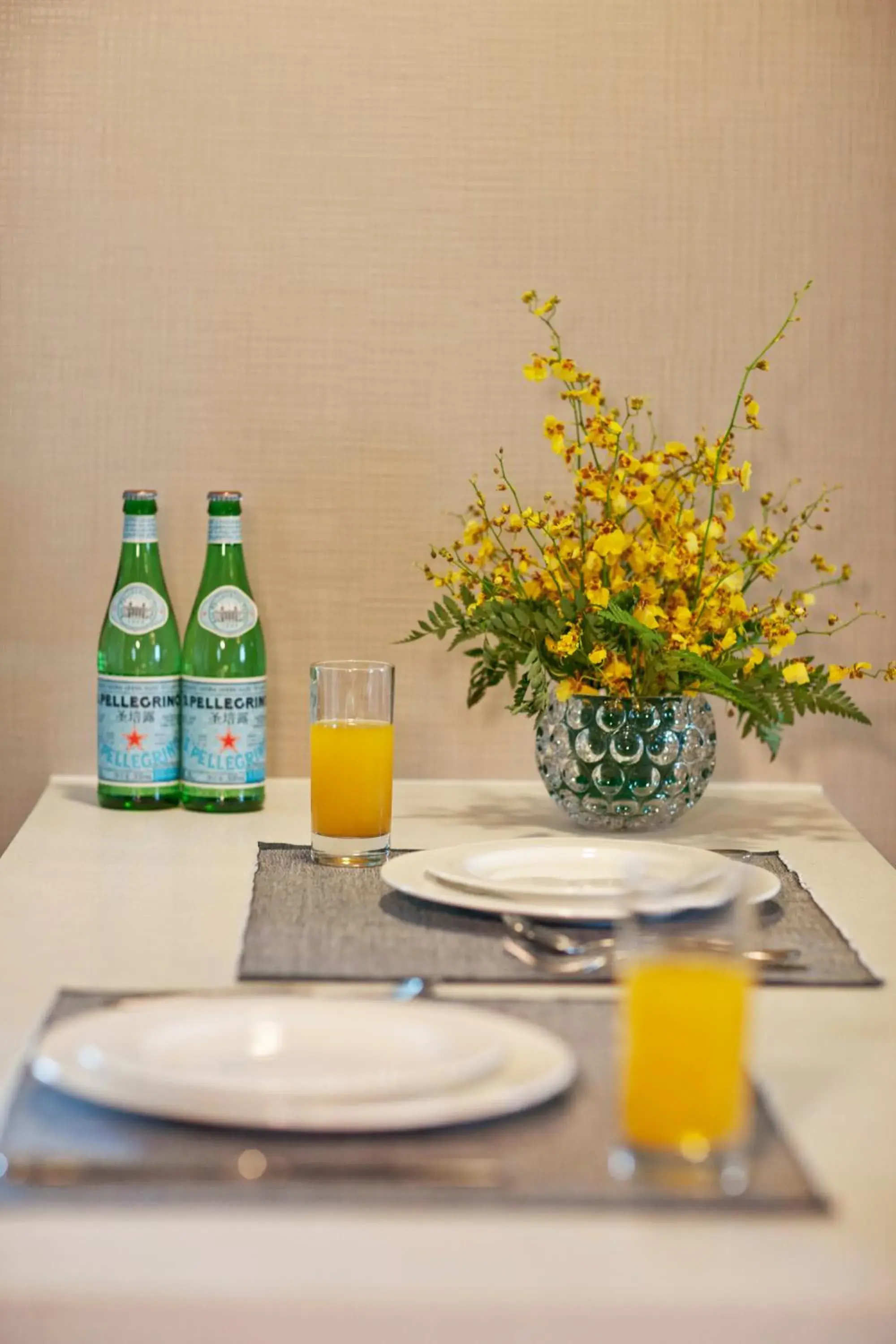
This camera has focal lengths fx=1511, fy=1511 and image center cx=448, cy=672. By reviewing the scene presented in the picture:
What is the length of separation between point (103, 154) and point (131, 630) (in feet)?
1.69

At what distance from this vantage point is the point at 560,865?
1.11 m

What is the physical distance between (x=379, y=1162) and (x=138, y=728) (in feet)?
2.79

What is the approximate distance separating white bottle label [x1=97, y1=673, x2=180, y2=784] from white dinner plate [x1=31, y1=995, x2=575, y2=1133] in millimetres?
644

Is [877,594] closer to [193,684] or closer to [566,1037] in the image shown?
[193,684]

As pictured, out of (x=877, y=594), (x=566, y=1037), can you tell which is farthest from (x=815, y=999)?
(x=877, y=594)

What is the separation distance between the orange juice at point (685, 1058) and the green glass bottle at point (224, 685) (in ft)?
2.68

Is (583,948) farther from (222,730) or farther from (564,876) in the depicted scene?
(222,730)

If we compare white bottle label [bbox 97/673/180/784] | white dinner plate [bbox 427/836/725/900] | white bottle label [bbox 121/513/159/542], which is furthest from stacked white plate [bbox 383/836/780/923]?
white bottle label [bbox 121/513/159/542]

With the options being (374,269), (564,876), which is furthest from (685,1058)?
(374,269)

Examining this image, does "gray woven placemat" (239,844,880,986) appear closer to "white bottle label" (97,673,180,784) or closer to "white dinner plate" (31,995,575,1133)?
"white dinner plate" (31,995,575,1133)

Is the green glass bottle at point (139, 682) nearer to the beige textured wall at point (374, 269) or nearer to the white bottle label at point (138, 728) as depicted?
the white bottle label at point (138, 728)

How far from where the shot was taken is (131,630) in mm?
1408

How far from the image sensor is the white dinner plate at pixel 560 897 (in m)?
0.93

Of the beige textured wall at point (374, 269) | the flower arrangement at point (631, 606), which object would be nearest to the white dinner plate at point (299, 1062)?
the flower arrangement at point (631, 606)
